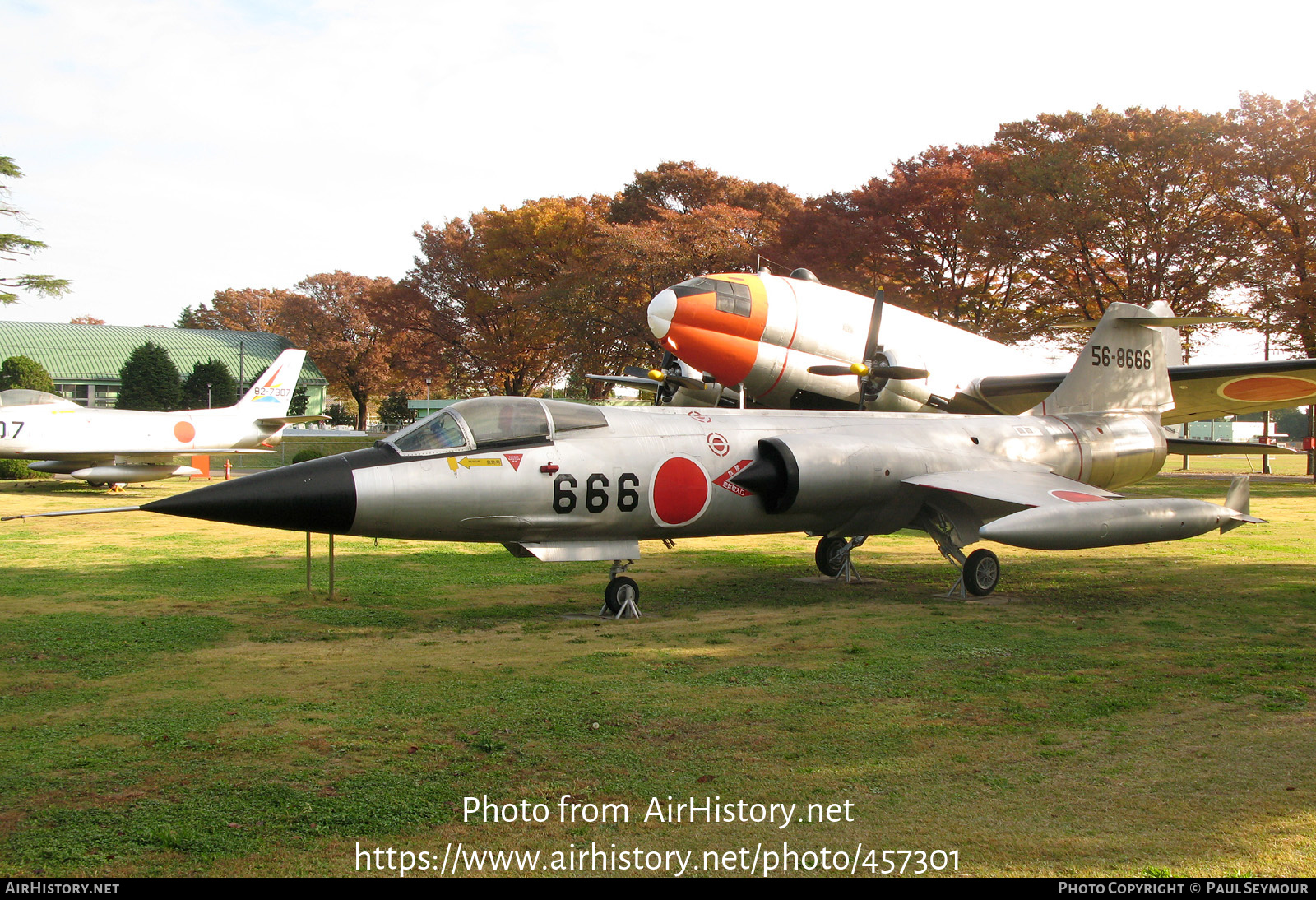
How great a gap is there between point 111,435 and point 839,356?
76.7ft

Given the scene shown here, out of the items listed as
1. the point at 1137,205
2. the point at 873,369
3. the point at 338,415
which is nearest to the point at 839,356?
the point at 873,369

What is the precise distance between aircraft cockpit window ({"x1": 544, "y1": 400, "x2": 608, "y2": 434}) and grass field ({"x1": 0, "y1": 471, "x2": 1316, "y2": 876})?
2.06 meters

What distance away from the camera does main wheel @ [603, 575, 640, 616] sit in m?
9.77

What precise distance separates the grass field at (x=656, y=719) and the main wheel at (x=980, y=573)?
48 centimetres

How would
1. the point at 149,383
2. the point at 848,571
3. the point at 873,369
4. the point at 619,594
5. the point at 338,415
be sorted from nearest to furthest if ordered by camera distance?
the point at 619,594 → the point at 848,571 → the point at 873,369 → the point at 149,383 → the point at 338,415

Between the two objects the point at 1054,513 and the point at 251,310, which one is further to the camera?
the point at 251,310

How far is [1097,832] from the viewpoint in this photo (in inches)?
167

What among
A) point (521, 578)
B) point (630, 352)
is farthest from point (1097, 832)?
point (630, 352)

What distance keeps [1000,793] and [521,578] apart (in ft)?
28.3

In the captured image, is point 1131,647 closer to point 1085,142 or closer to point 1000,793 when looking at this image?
point 1000,793

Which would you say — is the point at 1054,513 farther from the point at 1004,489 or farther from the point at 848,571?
the point at 848,571

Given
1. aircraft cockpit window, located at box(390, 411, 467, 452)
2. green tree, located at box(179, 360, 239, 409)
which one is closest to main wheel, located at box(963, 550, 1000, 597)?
aircraft cockpit window, located at box(390, 411, 467, 452)

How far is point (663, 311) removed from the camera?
49.6 ft

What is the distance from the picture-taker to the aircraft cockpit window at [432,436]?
357 inches
